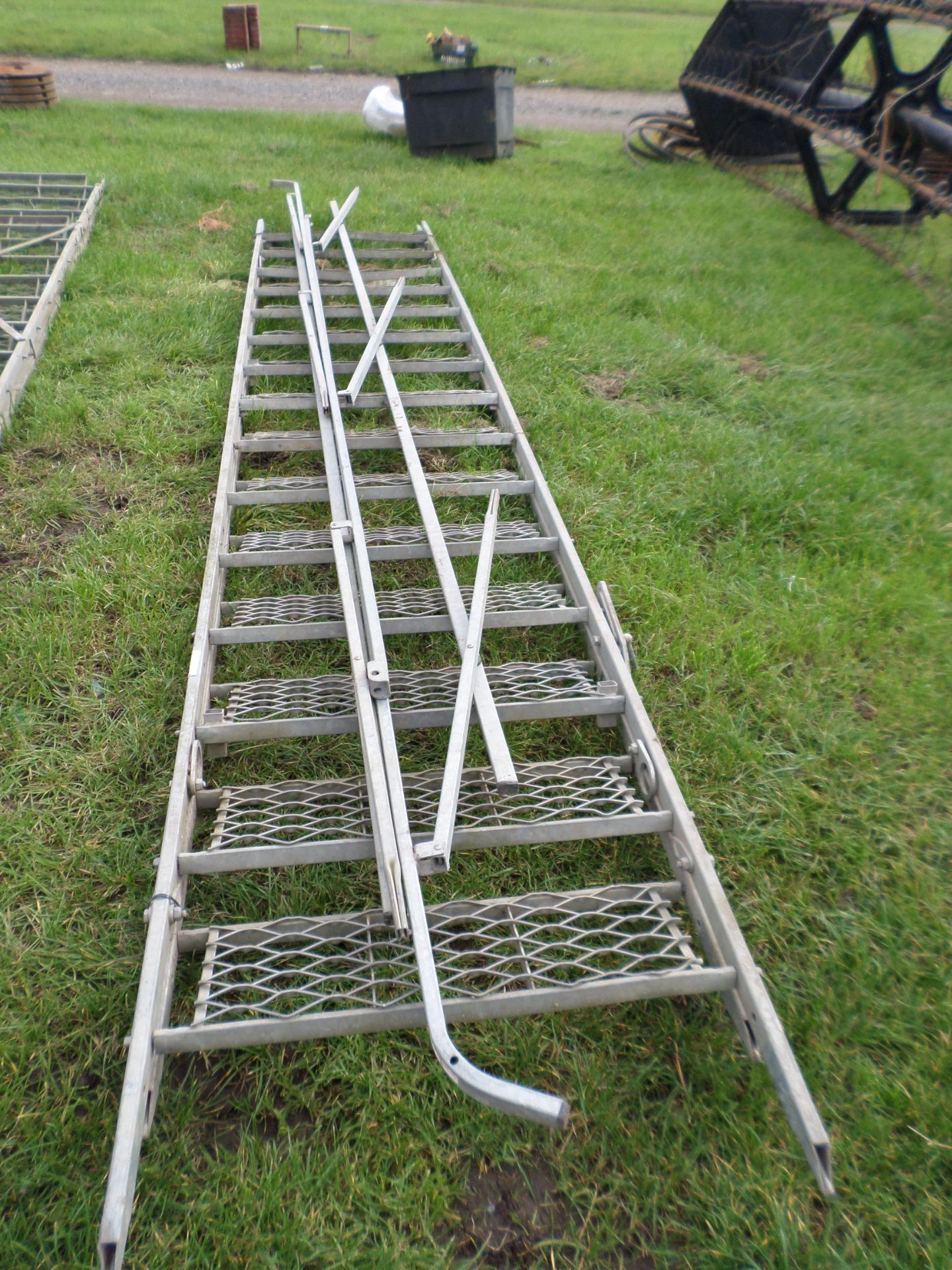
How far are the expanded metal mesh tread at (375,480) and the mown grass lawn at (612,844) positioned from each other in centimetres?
30

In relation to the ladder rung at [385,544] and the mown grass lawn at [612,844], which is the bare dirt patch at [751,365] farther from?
the ladder rung at [385,544]

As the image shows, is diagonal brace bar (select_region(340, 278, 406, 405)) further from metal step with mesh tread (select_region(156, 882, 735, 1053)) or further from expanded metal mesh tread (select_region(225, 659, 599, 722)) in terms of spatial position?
metal step with mesh tread (select_region(156, 882, 735, 1053))

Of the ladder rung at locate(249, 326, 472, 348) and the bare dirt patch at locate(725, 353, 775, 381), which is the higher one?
the ladder rung at locate(249, 326, 472, 348)

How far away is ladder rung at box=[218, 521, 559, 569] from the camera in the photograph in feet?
11.8

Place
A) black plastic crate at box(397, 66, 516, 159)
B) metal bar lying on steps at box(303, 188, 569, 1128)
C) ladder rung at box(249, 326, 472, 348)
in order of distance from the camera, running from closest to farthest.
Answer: metal bar lying on steps at box(303, 188, 569, 1128), ladder rung at box(249, 326, 472, 348), black plastic crate at box(397, 66, 516, 159)

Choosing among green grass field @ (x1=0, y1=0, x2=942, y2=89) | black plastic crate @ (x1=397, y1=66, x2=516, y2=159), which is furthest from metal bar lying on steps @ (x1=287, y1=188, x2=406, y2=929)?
green grass field @ (x1=0, y1=0, x2=942, y2=89)

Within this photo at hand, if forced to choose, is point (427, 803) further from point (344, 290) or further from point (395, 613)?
point (344, 290)

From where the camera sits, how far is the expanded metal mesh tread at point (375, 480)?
13.5 feet

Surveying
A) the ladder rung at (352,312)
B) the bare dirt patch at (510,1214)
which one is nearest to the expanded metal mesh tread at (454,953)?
the bare dirt patch at (510,1214)

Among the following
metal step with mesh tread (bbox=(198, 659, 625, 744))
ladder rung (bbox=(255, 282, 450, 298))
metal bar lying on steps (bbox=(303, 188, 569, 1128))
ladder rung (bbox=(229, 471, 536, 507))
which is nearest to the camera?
metal bar lying on steps (bbox=(303, 188, 569, 1128))

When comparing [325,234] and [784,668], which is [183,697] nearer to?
[784,668]

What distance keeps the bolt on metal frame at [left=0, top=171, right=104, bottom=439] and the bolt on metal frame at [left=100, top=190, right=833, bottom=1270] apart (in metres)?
1.56

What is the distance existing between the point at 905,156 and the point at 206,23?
15.6 metres

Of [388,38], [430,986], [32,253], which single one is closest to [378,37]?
[388,38]
